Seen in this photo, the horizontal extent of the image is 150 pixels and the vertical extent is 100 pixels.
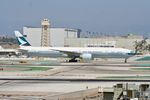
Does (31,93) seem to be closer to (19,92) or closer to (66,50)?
(19,92)

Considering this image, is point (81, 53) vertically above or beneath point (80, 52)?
beneath

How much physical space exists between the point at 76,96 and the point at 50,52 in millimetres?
101287

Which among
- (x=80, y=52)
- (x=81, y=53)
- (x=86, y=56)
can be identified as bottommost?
(x=86, y=56)

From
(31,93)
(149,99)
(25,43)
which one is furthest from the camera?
(25,43)

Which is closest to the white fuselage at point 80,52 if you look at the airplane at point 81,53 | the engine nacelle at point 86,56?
the airplane at point 81,53

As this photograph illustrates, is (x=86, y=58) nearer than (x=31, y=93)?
No

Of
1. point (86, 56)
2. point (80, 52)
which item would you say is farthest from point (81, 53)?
point (86, 56)

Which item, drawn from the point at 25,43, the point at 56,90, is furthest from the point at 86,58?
the point at 56,90

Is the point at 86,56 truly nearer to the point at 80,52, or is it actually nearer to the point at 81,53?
the point at 81,53

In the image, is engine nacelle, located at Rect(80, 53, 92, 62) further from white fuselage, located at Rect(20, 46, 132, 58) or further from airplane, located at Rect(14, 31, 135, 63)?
white fuselage, located at Rect(20, 46, 132, 58)

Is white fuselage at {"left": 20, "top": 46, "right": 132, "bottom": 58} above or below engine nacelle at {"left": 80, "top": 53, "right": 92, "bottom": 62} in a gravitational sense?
above

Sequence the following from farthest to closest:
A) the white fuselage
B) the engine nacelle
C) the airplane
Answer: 1. the white fuselage
2. the airplane
3. the engine nacelle

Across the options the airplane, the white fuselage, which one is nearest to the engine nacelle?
the airplane

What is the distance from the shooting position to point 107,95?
2312 cm
